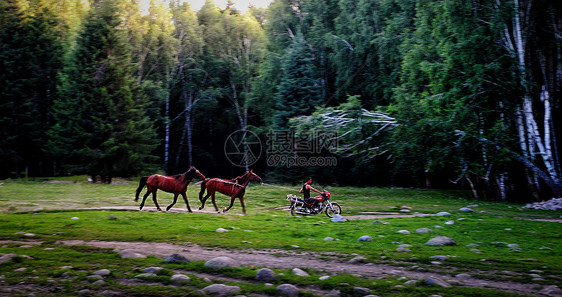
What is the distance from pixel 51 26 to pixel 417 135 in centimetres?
3953

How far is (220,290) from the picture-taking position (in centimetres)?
629

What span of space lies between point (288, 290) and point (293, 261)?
210 cm

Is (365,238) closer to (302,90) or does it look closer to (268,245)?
(268,245)

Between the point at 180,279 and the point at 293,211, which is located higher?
the point at 293,211

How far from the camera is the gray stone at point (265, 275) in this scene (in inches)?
275

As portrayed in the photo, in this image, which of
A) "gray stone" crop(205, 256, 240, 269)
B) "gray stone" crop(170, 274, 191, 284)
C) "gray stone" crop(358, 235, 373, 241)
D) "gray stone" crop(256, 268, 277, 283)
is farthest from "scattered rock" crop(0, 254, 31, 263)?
"gray stone" crop(358, 235, 373, 241)

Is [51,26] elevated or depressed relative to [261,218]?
elevated

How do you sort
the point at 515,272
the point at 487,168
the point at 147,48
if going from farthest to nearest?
the point at 147,48, the point at 487,168, the point at 515,272

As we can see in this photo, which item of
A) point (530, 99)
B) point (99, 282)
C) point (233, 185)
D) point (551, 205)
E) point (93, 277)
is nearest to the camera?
point (99, 282)

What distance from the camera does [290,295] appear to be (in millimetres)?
6266

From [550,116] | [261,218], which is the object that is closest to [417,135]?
[550,116]

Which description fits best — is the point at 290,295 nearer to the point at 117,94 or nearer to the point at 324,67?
the point at 117,94

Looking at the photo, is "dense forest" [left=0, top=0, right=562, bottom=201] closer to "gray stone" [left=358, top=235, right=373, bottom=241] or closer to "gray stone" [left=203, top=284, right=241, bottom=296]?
"gray stone" [left=358, top=235, right=373, bottom=241]

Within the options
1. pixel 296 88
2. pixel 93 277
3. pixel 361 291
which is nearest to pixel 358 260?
pixel 361 291
